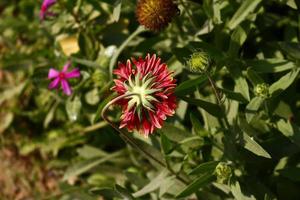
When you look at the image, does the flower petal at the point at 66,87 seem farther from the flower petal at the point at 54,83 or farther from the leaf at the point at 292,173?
the leaf at the point at 292,173

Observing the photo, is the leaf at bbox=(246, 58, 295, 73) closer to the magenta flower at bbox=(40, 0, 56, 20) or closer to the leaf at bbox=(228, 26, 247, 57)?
the leaf at bbox=(228, 26, 247, 57)

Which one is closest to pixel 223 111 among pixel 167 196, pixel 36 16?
pixel 167 196

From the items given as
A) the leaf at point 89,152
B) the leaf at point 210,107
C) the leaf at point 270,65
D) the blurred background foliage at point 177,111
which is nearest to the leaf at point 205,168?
the blurred background foliage at point 177,111

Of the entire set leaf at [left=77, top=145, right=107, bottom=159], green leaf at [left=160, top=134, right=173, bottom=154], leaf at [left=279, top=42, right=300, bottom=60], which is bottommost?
leaf at [left=77, top=145, right=107, bottom=159]

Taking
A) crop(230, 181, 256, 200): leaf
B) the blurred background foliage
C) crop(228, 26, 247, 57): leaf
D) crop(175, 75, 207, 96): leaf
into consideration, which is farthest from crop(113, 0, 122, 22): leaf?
crop(230, 181, 256, 200): leaf

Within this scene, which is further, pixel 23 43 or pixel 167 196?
pixel 23 43

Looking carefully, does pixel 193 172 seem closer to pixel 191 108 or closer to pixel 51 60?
pixel 191 108

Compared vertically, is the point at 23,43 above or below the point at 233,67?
below
